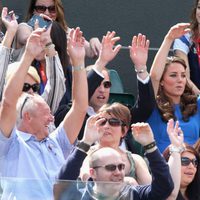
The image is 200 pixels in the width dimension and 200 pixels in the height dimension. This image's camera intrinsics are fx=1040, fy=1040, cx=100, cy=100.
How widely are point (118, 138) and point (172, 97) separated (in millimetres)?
1405

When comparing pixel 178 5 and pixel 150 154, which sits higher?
pixel 178 5

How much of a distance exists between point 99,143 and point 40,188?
1296 mm

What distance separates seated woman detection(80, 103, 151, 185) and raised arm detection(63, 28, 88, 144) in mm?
289

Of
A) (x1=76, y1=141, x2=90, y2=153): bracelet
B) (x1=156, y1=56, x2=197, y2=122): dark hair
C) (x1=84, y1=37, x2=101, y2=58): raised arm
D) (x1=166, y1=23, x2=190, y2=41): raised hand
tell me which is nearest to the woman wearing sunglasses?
(x1=76, y1=141, x2=90, y2=153): bracelet

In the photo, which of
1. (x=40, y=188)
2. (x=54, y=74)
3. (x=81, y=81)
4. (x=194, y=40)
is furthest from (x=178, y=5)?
(x=40, y=188)

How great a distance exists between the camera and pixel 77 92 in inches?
296

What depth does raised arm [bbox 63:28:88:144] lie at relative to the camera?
741 cm

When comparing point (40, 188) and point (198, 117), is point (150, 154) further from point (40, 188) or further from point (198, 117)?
point (198, 117)

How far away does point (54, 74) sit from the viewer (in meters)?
8.33

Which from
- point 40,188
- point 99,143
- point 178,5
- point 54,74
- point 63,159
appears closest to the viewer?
point 40,188

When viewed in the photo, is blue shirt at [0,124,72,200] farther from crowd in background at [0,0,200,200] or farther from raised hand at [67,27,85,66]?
raised hand at [67,27,85,66]

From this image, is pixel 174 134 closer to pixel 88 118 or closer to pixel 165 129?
pixel 88 118

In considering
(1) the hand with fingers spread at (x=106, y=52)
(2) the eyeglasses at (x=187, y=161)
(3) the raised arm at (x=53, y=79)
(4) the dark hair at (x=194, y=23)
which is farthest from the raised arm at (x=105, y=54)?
(4) the dark hair at (x=194, y=23)

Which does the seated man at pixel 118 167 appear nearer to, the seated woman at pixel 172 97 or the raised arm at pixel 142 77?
the raised arm at pixel 142 77
